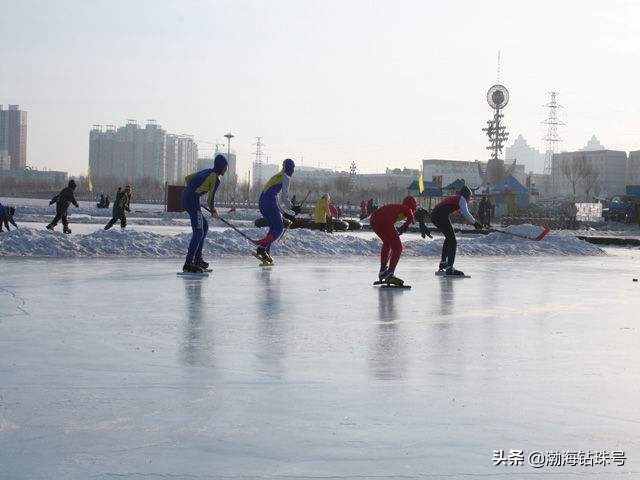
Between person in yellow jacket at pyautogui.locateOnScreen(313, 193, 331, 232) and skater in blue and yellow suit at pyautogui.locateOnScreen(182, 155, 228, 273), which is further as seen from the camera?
person in yellow jacket at pyautogui.locateOnScreen(313, 193, 331, 232)

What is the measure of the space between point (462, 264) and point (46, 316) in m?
10.6

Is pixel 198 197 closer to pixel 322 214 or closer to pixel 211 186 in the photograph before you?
pixel 211 186

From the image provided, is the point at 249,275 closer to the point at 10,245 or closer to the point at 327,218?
the point at 10,245

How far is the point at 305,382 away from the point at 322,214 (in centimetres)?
2126

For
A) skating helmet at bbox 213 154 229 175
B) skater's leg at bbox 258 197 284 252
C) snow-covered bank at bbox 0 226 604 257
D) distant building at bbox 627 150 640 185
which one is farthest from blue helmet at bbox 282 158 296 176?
distant building at bbox 627 150 640 185

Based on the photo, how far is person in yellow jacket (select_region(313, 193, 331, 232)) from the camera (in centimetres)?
2615

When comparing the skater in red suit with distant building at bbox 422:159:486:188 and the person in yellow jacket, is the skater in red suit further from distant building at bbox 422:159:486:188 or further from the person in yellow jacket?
distant building at bbox 422:159:486:188

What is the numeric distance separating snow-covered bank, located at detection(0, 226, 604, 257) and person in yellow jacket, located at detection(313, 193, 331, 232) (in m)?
5.01

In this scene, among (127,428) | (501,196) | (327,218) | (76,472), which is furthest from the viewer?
(501,196)

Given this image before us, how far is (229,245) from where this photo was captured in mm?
18469

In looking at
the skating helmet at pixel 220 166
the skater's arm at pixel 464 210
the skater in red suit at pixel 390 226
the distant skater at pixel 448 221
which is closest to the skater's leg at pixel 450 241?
the distant skater at pixel 448 221

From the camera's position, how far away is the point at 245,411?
4.74 metres

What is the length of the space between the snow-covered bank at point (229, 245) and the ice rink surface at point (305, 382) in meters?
5.72

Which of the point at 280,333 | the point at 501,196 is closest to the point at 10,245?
the point at 280,333
